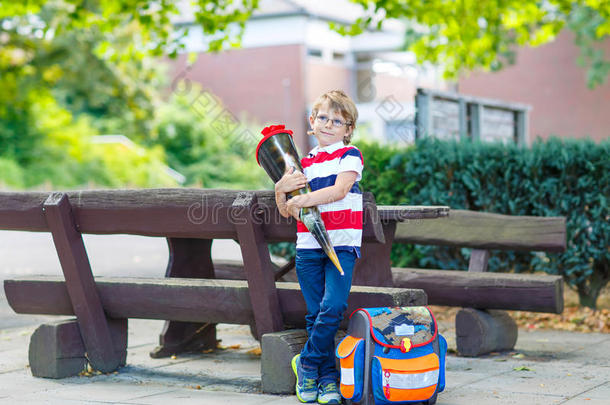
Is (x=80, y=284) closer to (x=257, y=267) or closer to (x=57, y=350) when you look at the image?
(x=57, y=350)

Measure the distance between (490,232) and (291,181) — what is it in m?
2.75

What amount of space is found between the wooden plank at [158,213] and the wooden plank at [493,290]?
69.2 inches

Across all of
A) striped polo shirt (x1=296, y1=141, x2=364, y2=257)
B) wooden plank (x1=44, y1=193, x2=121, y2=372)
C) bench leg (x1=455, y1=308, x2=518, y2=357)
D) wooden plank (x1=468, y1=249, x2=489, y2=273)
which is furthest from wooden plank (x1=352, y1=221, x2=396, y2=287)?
wooden plank (x1=468, y1=249, x2=489, y2=273)

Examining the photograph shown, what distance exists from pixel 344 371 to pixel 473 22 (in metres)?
10.3

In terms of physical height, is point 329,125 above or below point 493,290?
above

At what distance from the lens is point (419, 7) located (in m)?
12.3

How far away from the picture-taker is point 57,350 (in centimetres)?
524

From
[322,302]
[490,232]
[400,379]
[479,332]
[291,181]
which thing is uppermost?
[291,181]

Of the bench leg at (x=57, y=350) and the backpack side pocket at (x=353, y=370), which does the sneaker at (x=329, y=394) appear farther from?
the bench leg at (x=57, y=350)

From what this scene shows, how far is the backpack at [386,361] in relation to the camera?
13.9ft

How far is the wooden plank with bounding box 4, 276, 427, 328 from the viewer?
15.2 feet

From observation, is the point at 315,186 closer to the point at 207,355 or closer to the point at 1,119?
the point at 207,355

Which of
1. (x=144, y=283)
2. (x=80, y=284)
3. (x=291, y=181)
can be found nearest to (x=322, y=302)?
(x=291, y=181)

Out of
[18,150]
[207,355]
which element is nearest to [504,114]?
[207,355]
